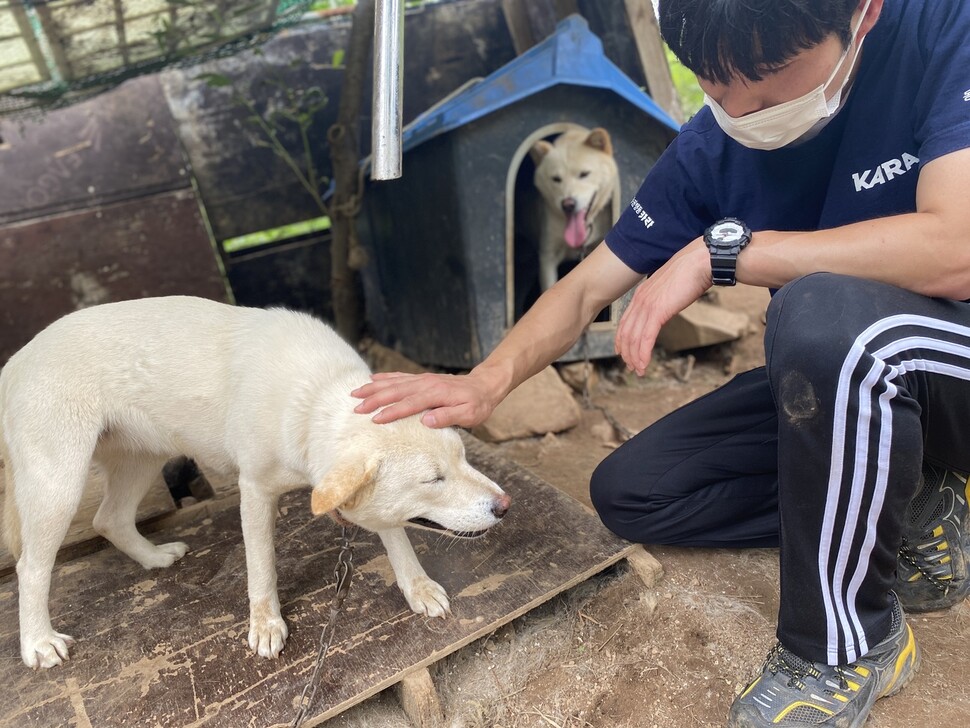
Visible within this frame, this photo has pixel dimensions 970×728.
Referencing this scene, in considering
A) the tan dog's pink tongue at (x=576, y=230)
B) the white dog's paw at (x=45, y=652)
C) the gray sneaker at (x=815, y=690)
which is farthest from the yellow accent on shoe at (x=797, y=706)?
the tan dog's pink tongue at (x=576, y=230)

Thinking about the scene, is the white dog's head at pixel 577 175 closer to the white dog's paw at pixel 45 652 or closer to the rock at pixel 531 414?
the rock at pixel 531 414

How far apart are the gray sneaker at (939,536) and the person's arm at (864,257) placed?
0.72 metres

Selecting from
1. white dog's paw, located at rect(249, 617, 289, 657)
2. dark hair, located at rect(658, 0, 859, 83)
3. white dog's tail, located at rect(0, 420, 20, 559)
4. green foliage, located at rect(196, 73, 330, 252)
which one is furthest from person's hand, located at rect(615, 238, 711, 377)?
green foliage, located at rect(196, 73, 330, 252)

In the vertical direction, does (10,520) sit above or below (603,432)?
above

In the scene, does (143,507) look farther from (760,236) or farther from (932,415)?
(932,415)

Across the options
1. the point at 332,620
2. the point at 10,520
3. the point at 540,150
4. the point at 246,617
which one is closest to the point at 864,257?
the point at 332,620

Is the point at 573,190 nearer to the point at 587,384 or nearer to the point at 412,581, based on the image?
the point at 587,384

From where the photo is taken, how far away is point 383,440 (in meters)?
1.64

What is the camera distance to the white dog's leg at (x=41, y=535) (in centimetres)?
189

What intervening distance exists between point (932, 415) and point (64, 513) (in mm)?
2324

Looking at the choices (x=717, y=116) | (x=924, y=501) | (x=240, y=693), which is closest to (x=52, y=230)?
(x=240, y=693)

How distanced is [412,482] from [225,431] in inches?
26.3

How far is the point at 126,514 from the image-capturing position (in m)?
2.28

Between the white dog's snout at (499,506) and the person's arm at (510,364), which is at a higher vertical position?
the person's arm at (510,364)
